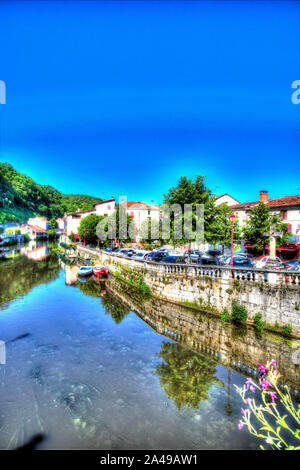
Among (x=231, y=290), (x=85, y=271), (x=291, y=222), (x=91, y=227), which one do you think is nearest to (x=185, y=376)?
(x=231, y=290)

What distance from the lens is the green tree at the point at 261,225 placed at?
3067cm

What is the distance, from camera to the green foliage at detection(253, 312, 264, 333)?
14134 millimetres

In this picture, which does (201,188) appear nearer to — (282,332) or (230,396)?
(282,332)

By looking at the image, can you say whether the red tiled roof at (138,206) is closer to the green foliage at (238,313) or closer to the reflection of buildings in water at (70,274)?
the reflection of buildings in water at (70,274)

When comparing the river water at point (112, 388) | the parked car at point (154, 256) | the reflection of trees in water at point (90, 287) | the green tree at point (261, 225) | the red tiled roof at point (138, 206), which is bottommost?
the river water at point (112, 388)

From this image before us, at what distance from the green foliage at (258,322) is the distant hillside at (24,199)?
31989 mm

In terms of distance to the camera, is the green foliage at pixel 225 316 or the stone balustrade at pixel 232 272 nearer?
the stone balustrade at pixel 232 272

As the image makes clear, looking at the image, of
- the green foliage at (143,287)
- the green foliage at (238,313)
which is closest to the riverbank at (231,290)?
the green foliage at (238,313)

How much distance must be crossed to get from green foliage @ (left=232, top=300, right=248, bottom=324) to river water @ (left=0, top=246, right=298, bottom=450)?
2.80 meters

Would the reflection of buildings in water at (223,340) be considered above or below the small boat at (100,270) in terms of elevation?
below

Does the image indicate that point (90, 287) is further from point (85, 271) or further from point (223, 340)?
point (223, 340)

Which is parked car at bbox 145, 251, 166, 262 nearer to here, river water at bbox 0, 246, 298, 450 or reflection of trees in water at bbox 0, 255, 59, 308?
river water at bbox 0, 246, 298, 450

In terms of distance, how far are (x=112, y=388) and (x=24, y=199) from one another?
64.5m
